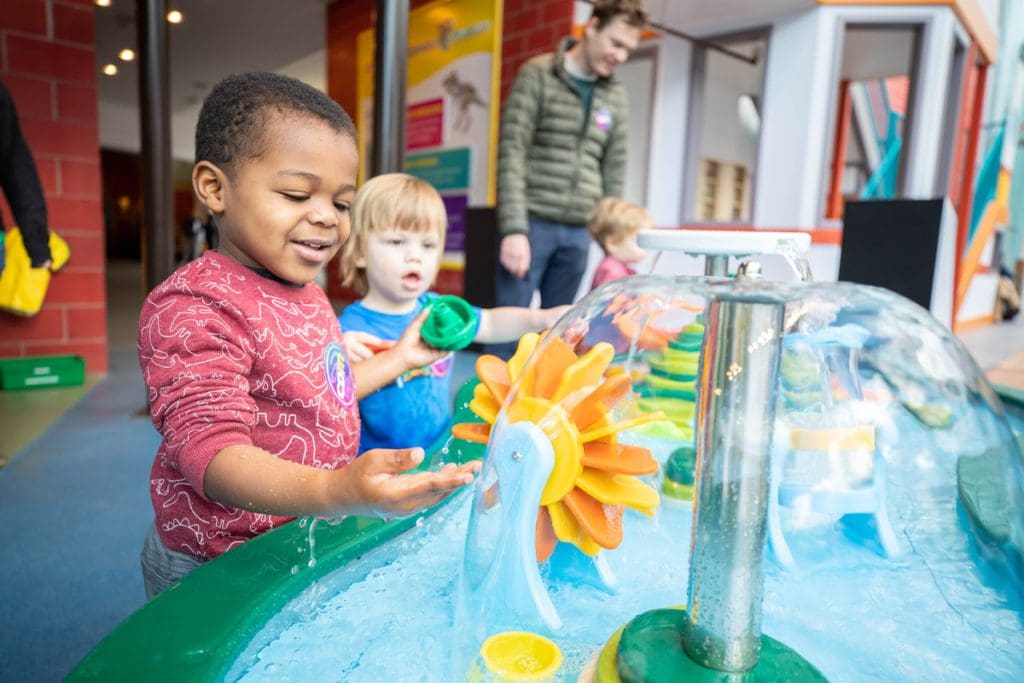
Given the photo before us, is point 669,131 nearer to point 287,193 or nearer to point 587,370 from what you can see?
point 287,193

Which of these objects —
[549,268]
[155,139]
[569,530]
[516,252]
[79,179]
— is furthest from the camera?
[79,179]

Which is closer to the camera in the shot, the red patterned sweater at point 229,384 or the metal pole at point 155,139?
the red patterned sweater at point 229,384

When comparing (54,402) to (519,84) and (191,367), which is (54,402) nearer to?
(519,84)

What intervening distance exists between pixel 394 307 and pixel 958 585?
1.14 metres

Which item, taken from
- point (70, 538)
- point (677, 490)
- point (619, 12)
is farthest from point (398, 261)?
point (619, 12)

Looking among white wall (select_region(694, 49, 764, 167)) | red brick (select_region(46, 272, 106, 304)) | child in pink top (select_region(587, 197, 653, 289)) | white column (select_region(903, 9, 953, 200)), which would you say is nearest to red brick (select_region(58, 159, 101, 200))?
red brick (select_region(46, 272, 106, 304))

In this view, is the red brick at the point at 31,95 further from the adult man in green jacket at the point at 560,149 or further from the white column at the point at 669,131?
the white column at the point at 669,131

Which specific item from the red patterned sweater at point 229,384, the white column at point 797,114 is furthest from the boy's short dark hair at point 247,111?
the white column at point 797,114

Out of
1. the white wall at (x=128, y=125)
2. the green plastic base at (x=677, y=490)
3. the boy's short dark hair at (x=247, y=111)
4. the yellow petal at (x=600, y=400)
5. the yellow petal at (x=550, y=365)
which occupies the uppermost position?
the white wall at (x=128, y=125)

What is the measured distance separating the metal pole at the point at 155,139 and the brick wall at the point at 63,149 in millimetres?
962

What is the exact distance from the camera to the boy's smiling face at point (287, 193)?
28.3 inches

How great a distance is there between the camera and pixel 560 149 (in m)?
2.27

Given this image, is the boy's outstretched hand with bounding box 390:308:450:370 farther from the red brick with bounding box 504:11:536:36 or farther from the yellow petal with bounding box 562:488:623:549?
A: the red brick with bounding box 504:11:536:36

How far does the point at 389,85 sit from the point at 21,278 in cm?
202
